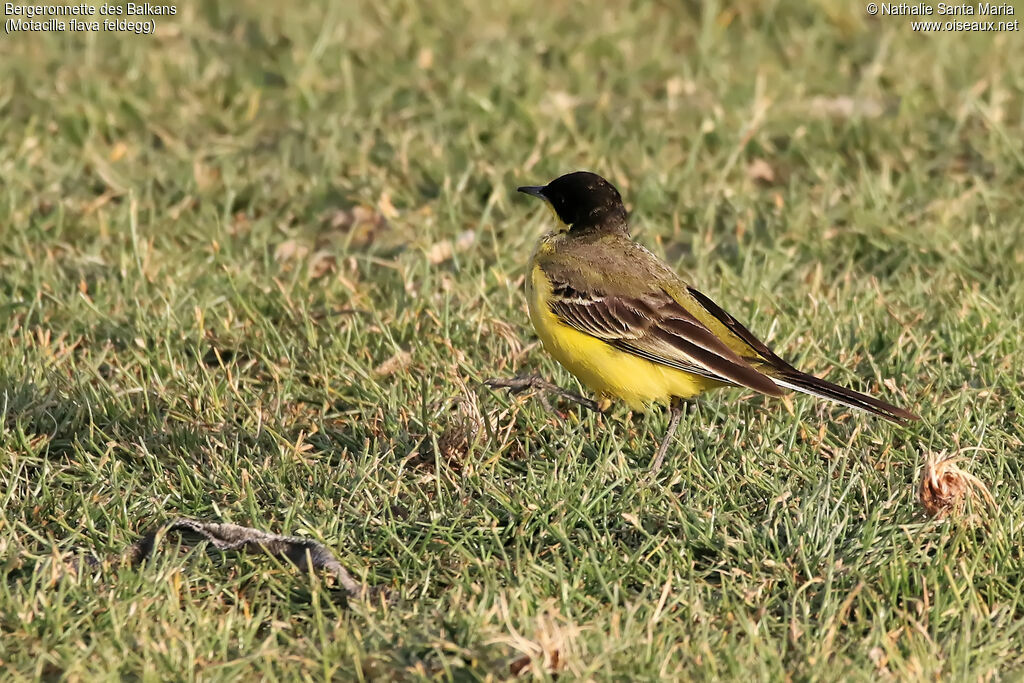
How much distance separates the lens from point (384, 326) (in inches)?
291

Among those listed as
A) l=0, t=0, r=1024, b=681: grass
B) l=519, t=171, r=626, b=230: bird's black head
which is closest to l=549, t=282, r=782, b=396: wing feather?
l=0, t=0, r=1024, b=681: grass

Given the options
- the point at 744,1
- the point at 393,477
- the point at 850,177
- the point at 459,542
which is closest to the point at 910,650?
the point at 459,542

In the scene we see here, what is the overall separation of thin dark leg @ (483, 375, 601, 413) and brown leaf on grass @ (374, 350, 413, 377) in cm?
57

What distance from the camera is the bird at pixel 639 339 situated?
6277mm

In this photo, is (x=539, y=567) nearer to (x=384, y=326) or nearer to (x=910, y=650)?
(x=910, y=650)

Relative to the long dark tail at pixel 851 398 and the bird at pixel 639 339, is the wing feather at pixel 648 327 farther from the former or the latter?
the long dark tail at pixel 851 398

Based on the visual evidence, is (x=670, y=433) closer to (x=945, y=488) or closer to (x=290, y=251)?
(x=945, y=488)

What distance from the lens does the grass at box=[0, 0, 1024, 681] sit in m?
5.03

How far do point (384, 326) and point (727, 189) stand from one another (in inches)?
116

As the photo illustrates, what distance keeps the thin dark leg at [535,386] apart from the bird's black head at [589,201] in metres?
0.98

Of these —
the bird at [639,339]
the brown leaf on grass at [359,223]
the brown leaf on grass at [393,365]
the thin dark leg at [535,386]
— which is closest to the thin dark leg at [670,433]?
the bird at [639,339]

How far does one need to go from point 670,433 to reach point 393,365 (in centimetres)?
159

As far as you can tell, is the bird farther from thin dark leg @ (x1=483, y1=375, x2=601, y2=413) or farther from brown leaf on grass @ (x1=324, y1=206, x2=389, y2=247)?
brown leaf on grass @ (x1=324, y1=206, x2=389, y2=247)

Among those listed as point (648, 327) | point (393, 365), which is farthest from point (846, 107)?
point (393, 365)
